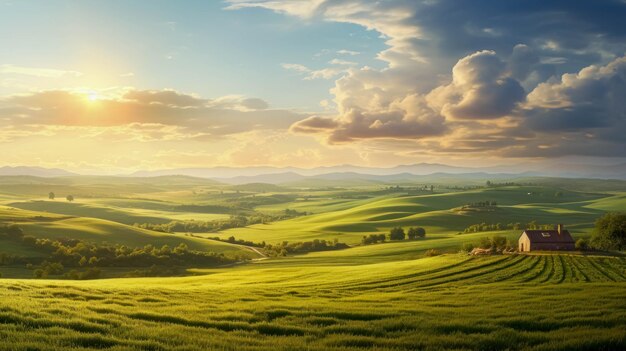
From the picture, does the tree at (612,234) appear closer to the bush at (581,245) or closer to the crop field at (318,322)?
the bush at (581,245)

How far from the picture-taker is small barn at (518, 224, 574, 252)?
322ft

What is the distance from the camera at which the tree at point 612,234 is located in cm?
9975

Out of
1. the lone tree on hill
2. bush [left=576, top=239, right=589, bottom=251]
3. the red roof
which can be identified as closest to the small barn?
the red roof

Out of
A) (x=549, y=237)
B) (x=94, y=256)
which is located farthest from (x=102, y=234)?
(x=549, y=237)

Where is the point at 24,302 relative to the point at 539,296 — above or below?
above

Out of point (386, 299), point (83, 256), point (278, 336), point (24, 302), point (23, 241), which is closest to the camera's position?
point (278, 336)

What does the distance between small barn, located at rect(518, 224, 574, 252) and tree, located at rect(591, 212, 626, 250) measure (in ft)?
28.2

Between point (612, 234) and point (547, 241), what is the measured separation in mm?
14879

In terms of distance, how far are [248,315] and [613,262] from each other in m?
68.2

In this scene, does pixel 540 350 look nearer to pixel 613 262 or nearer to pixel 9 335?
pixel 9 335

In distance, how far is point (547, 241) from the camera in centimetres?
9962

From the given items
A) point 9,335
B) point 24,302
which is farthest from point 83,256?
point 9,335

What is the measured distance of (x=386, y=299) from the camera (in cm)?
3456

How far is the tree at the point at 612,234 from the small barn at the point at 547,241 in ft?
28.2
